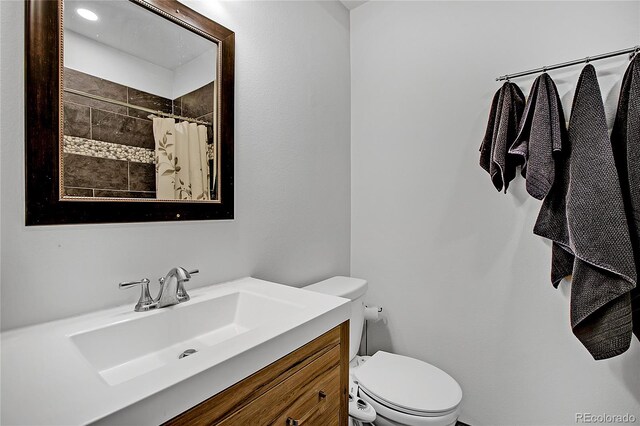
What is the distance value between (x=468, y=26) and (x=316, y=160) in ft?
3.49

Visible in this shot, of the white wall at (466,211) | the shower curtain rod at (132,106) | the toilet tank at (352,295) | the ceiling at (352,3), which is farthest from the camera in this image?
the ceiling at (352,3)

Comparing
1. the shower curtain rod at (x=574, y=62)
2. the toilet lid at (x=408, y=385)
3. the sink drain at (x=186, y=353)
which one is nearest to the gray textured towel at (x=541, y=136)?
the shower curtain rod at (x=574, y=62)

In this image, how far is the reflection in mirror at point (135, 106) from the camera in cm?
88

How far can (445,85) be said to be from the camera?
1.70 m

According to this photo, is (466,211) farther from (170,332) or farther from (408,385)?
(170,332)

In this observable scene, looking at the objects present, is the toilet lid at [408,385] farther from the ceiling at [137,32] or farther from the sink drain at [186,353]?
the ceiling at [137,32]

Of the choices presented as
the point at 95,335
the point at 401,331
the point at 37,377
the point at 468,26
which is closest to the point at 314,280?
the point at 401,331

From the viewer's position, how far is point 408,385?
1.39 metres

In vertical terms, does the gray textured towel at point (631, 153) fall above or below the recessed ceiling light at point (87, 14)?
below

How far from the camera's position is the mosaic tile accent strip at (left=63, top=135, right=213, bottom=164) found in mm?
862

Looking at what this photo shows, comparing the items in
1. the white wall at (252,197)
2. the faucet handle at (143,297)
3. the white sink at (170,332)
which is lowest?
the white sink at (170,332)

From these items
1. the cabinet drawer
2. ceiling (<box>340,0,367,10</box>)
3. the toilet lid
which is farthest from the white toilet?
ceiling (<box>340,0,367,10</box>)

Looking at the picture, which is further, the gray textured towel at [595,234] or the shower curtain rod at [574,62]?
the shower curtain rod at [574,62]

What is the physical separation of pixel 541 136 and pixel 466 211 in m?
0.49
